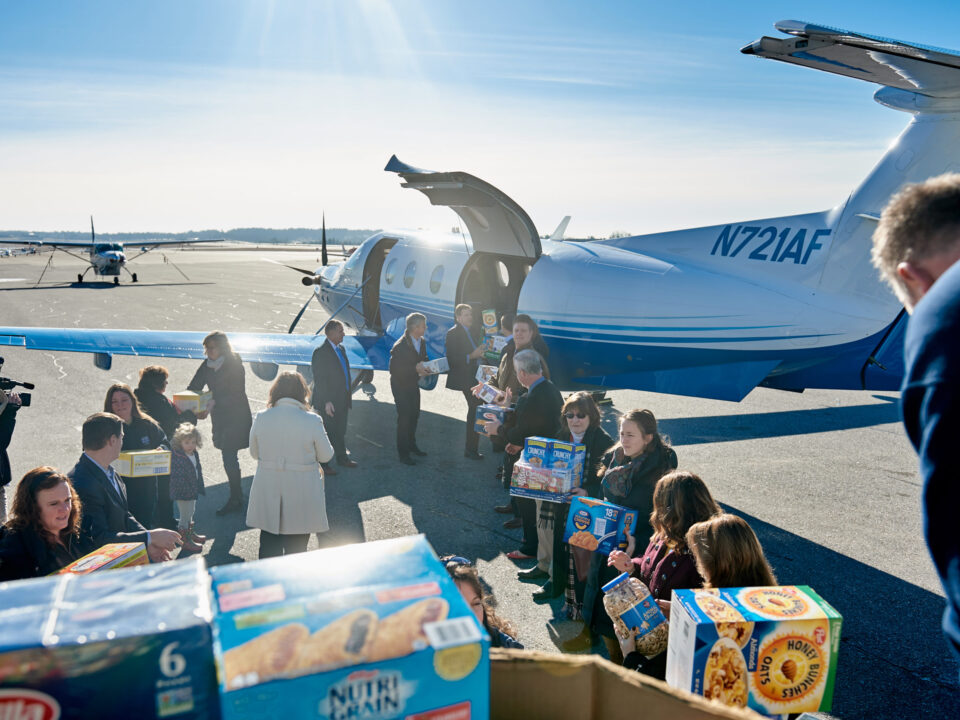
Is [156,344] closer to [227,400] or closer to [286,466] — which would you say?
[227,400]

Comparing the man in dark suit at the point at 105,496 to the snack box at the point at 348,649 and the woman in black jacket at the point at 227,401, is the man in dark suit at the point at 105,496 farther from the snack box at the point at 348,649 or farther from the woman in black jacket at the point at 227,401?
the snack box at the point at 348,649

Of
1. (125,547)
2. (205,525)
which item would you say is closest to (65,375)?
(205,525)

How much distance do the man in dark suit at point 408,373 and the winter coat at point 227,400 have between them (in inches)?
82.0

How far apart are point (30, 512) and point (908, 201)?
3.92 metres

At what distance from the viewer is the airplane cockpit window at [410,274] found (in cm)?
1181

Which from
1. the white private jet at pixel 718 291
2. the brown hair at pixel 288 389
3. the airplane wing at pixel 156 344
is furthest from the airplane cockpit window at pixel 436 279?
the brown hair at pixel 288 389

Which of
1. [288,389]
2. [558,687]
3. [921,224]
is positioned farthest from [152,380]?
[921,224]

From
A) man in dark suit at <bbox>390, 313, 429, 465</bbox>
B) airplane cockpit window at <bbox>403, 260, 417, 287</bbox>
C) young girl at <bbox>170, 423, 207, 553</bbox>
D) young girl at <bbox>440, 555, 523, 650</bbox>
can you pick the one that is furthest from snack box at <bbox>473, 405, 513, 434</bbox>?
airplane cockpit window at <bbox>403, 260, 417, 287</bbox>

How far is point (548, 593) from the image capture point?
5.48m

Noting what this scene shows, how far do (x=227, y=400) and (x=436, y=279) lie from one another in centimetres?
512

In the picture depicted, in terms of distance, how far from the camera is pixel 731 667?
2.15 meters

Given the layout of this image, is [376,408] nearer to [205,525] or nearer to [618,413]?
[618,413]

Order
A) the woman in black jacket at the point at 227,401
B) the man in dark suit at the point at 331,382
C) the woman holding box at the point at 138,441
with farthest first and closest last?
the man in dark suit at the point at 331,382
the woman in black jacket at the point at 227,401
the woman holding box at the point at 138,441

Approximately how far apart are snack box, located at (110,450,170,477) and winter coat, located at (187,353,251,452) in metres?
1.75
